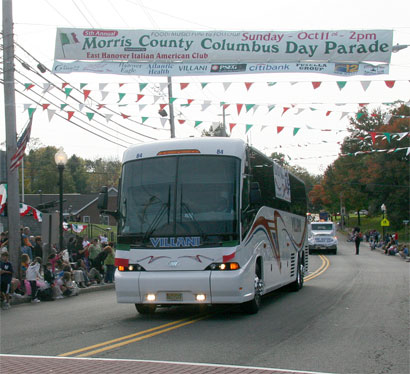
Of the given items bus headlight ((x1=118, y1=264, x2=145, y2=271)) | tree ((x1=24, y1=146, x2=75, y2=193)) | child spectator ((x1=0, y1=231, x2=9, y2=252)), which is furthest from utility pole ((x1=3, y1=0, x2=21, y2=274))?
tree ((x1=24, y1=146, x2=75, y2=193))

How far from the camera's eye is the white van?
150 feet

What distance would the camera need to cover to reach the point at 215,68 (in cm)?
1681

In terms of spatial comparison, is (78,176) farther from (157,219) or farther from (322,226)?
(157,219)

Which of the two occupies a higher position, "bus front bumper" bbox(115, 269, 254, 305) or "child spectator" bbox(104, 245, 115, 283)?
"bus front bumper" bbox(115, 269, 254, 305)

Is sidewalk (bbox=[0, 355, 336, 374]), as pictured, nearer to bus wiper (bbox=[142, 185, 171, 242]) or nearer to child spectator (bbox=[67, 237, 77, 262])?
bus wiper (bbox=[142, 185, 171, 242])

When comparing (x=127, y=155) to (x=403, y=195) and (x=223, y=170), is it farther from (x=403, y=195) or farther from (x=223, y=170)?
(x=403, y=195)

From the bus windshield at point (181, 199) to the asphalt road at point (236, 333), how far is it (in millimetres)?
1706

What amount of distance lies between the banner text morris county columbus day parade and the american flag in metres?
2.03

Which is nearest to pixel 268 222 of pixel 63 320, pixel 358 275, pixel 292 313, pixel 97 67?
pixel 292 313

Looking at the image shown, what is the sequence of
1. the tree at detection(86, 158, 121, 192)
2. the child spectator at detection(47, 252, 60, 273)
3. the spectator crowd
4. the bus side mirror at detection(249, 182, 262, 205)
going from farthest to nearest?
the tree at detection(86, 158, 121, 192)
the child spectator at detection(47, 252, 60, 273)
the spectator crowd
the bus side mirror at detection(249, 182, 262, 205)

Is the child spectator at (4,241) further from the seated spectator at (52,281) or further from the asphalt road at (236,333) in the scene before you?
the asphalt road at (236,333)

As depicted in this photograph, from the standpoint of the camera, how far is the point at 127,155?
41.1 ft

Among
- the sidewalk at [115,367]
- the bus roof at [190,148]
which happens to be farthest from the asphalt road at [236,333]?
the bus roof at [190,148]

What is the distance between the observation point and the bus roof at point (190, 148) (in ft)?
39.9
